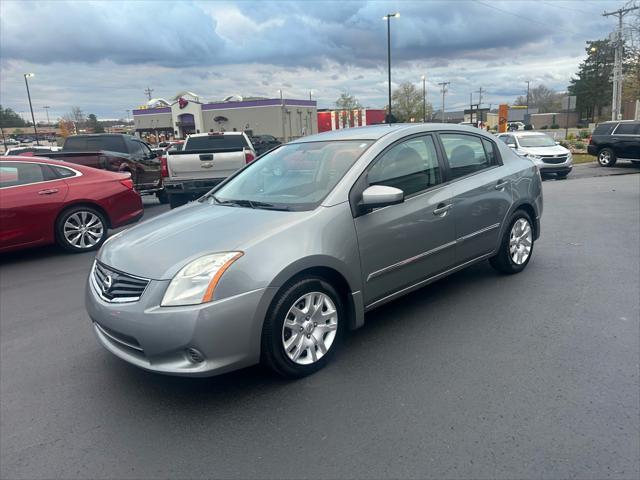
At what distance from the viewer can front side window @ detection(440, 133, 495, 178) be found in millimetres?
4641

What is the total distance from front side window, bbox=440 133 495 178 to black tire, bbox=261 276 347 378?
1.97m

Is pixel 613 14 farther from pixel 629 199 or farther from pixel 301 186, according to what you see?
pixel 301 186

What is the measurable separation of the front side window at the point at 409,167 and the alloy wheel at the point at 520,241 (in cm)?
145

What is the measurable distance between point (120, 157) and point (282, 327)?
9659 mm

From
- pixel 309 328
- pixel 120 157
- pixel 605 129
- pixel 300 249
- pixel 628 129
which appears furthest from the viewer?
pixel 605 129

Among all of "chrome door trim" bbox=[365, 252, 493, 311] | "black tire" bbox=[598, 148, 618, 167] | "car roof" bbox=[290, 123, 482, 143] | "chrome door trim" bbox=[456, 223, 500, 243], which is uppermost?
"car roof" bbox=[290, 123, 482, 143]

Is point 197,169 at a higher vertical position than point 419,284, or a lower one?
higher

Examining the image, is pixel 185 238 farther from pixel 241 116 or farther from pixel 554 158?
pixel 241 116

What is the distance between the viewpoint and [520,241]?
5469 mm

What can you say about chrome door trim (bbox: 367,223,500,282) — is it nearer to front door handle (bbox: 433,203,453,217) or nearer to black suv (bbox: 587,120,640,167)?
front door handle (bbox: 433,203,453,217)

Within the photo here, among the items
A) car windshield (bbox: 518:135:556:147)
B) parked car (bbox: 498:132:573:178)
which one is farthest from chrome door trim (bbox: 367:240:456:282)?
car windshield (bbox: 518:135:556:147)

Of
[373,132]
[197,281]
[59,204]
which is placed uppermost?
[373,132]

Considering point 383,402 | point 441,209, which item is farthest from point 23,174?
point 383,402

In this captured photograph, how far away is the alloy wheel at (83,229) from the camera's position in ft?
24.5
